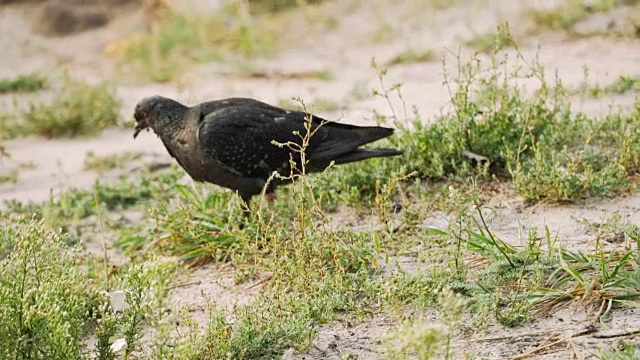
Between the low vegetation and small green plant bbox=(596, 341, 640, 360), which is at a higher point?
the low vegetation

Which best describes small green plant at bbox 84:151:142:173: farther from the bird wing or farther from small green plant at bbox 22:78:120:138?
the bird wing

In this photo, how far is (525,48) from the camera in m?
9.35

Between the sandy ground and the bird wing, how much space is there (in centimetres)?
58

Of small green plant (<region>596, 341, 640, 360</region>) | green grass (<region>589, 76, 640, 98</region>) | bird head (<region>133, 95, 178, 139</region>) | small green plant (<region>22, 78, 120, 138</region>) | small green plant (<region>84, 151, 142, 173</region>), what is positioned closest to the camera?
small green plant (<region>596, 341, 640, 360</region>)

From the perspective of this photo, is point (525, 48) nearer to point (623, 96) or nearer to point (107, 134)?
point (623, 96)

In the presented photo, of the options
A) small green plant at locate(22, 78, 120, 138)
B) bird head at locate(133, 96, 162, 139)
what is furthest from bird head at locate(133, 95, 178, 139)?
small green plant at locate(22, 78, 120, 138)

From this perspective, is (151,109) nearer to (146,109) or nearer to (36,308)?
(146,109)

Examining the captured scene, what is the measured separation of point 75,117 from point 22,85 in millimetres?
1919

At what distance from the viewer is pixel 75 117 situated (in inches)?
337

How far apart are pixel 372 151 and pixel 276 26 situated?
286 inches

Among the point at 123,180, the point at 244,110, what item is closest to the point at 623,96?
the point at 244,110

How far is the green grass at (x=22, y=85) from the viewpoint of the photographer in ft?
33.2

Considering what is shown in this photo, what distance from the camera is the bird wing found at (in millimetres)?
4809

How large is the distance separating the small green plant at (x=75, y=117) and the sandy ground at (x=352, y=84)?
161 millimetres
